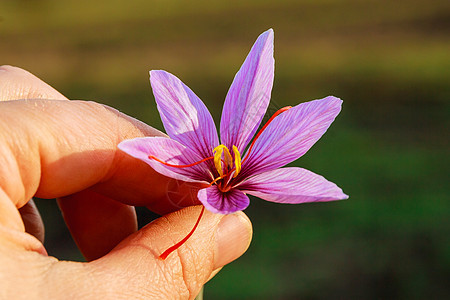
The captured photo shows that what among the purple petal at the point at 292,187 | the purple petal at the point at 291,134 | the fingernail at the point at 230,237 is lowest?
the fingernail at the point at 230,237

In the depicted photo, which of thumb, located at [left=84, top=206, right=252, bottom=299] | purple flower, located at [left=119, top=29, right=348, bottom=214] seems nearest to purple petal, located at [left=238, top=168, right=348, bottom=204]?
purple flower, located at [left=119, top=29, right=348, bottom=214]

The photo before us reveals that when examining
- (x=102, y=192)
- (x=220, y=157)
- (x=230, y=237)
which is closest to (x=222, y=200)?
(x=220, y=157)

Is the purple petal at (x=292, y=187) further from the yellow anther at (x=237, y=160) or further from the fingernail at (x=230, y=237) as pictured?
the fingernail at (x=230, y=237)

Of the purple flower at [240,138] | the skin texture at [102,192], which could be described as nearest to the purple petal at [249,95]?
the purple flower at [240,138]

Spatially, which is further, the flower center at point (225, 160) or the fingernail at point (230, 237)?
the fingernail at point (230, 237)

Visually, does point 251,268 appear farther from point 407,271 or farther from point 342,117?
point 342,117
